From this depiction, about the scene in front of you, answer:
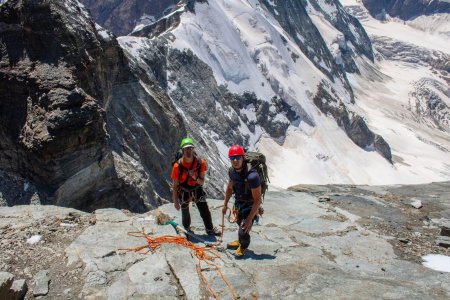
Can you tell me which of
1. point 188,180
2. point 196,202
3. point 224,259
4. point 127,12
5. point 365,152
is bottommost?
point 365,152

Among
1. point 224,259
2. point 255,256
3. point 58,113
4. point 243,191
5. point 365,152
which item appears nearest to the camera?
point 243,191

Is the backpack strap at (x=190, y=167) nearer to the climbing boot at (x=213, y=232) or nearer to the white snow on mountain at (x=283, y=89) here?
the climbing boot at (x=213, y=232)

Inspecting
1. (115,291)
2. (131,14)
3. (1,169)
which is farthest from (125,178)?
(131,14)

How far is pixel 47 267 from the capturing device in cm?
890

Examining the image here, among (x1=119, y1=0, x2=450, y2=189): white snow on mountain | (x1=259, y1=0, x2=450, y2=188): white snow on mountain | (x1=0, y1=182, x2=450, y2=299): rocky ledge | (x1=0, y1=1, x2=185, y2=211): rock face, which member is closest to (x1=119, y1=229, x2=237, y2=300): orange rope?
(x1=0, y1=182, x2=450, y2=299): rocky ledge

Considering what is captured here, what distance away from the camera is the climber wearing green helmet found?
9.85 metres

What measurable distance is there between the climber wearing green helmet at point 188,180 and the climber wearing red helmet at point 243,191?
2.60 ft

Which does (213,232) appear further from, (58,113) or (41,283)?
(58,113)

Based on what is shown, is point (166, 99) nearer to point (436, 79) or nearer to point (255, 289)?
point (255, 289)

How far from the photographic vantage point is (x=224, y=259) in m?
9.59

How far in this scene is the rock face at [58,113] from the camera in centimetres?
1797

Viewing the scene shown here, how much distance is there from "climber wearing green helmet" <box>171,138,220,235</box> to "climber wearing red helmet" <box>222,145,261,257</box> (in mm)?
792

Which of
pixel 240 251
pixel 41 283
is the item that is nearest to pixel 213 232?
pixel 240 251

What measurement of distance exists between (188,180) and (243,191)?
4.61ft
